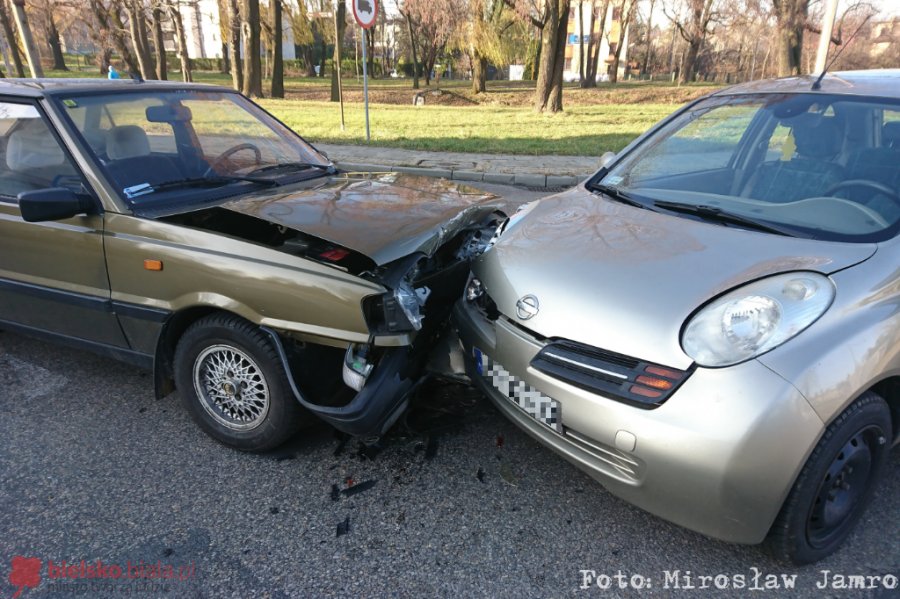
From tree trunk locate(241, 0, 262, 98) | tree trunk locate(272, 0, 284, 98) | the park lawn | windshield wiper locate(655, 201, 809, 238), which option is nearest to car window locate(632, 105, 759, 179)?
windshield wiper locate(655, 201, 809, 238)

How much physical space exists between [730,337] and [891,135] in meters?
1.59

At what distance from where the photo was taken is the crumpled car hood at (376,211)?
106 inches

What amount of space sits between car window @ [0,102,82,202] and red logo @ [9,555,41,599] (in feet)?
5.85

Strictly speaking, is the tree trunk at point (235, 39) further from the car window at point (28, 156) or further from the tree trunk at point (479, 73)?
the car window at point (28, 156)

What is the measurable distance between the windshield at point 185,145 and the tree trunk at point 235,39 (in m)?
19.5

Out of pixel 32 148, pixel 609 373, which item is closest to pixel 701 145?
pixel 609 373

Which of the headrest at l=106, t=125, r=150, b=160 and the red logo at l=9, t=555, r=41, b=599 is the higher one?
the headrest at l=106, t=125, r=150, b=160

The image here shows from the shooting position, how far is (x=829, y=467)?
204 centimetres

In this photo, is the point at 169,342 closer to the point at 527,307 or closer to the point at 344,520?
the point at 344,520

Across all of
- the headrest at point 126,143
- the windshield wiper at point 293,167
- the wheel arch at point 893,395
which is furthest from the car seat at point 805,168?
the headrest at point 126,143

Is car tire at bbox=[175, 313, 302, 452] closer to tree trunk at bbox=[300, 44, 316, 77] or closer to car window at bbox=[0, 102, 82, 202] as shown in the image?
car window at bbox=[0, 102, 82, 202]

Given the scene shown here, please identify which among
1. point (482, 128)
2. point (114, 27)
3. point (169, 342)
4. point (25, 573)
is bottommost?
point (25, 573)

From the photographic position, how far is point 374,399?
252cm

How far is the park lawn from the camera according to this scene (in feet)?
38.4
